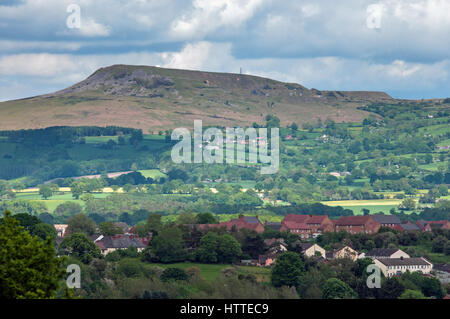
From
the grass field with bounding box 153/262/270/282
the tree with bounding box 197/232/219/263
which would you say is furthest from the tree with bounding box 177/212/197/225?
the grass field with bounding box 153/262/270/282

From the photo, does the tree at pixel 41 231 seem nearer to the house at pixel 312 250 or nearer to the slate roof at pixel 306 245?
the house at pixel 312 250

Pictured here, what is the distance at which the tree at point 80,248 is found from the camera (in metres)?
90.9

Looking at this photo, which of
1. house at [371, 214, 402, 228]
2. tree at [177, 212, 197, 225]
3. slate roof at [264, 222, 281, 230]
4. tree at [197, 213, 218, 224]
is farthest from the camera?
house at [371, 214, 402, 228]

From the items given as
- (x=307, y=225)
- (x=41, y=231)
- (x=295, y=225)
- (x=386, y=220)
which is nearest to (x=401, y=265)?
(x=41, y=231)

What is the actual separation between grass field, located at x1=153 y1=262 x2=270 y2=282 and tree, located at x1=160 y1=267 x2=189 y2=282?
2.10m

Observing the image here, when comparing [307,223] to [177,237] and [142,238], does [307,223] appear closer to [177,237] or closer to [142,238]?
[142,238]

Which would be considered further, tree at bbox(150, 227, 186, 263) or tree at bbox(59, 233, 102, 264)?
tree at bbox(150, 227, 186, 263)

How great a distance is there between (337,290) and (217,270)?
1516cm

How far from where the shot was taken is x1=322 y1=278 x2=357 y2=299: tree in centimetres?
7600

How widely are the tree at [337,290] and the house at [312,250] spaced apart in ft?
68.3

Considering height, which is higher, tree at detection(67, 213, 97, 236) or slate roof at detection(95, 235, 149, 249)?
tree at detection(67, 213, 97, 236)

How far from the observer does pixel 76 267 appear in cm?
7956

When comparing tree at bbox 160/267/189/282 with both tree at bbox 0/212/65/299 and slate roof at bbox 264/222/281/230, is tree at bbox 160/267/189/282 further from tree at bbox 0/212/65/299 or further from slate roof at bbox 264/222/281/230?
slate roof at bbox 264/222/281/230
